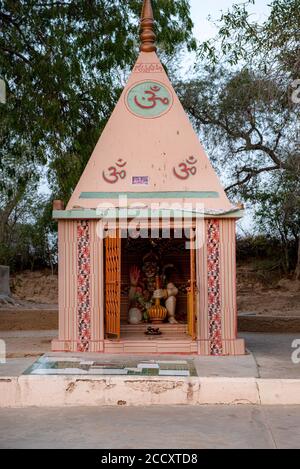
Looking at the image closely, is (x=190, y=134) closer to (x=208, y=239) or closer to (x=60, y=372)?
(x=208, y=239)

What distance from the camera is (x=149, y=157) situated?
939 centimetres

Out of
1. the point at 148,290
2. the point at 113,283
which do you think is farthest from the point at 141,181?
the point at 148,290

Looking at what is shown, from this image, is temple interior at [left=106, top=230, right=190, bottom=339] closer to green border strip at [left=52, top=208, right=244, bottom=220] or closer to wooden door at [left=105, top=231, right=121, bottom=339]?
wooden door at [left=105, top=231, right=121, bottom=339]

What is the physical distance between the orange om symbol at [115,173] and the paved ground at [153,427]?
385 cm

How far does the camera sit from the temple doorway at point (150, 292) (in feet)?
28.9

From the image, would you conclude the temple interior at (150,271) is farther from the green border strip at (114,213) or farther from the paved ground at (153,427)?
the paved ground at (153,427)

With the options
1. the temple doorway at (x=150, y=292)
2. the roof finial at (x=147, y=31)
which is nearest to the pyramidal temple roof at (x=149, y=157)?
the roof finial at (x=147, y=31)

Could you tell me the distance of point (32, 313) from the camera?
1305 centimetres

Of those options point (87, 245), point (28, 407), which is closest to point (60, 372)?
point (28, 407)

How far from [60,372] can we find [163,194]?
3.17 meters

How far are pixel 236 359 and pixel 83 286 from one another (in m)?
2.21

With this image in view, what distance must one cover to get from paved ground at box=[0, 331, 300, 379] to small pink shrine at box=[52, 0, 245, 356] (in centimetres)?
45

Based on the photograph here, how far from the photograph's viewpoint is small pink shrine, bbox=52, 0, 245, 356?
8766 millimetres
